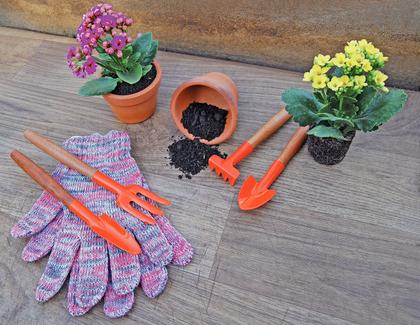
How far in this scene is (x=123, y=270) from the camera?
2.25 feet

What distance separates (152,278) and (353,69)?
0.43 metres

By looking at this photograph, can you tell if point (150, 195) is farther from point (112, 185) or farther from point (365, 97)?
point (365, 97)

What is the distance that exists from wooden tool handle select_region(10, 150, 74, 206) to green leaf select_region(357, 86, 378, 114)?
0.49m

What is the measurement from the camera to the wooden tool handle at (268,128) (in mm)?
811

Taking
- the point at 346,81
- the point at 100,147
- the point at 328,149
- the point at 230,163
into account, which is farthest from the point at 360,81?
the point at 100,147

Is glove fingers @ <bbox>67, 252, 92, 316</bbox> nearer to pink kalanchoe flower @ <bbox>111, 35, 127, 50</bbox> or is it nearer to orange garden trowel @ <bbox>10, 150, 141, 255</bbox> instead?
orange garden trowel @ <bbox>10, 150, 141, 255</bbox>

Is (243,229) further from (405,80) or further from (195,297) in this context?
(405,80)

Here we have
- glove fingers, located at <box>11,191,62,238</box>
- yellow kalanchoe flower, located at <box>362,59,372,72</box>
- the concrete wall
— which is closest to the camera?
yellow kalanchoe flower, located at <box>362,59,372,72</box>

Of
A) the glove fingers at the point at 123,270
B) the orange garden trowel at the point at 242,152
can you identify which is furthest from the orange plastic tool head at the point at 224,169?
the glove fingers at the point at 123,270

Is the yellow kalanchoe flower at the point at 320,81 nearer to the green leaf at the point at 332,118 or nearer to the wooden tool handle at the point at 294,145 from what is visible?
the green leaf at the point at 332,118

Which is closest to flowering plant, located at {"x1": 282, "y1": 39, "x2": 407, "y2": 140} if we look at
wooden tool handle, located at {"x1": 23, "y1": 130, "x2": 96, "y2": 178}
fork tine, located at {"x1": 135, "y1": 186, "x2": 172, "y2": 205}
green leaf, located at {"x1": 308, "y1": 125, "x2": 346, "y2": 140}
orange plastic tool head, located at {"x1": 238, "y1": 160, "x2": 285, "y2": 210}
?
green leaf, located at {"x1": 308, "y1": 125, "x2": 346, "y2": 140}

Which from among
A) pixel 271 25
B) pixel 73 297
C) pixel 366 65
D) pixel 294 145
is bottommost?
pixel 73 297

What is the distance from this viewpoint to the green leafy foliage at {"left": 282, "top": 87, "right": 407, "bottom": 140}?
2.19ft

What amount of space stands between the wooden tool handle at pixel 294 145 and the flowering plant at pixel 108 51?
29 cm
